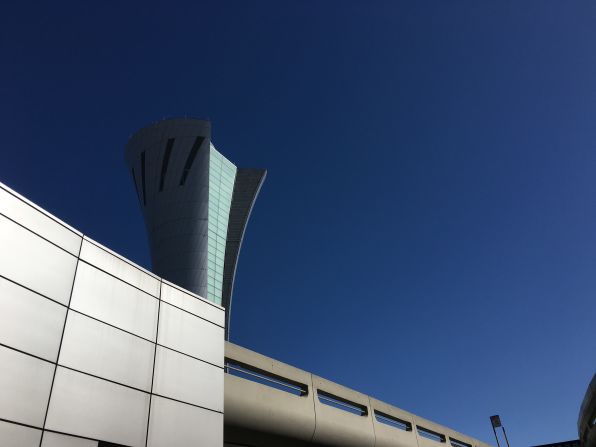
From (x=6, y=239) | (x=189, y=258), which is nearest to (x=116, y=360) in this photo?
(x=6, y=239)

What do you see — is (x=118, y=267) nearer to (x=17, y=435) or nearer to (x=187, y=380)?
(x=187, y=380)

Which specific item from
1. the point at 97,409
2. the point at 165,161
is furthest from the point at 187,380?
the point at 165,161

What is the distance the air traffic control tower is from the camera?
62406 millimetres

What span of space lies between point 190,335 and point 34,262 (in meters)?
4.56

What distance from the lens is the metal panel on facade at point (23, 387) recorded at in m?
8.83

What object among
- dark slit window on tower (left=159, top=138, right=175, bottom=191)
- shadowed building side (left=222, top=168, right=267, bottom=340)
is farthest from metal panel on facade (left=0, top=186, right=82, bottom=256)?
dark slit window on tower (left=159, top=138, right=175, bottom=191)

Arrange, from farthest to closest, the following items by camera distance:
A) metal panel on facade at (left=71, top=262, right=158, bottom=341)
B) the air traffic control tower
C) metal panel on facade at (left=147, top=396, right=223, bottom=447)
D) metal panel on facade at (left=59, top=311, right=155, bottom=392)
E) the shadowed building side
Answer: the shadowed building side → the air traffic control tower → metal panel on facade at (left=147, top=396, right=223, bottom=447) → metal panel on facade at (left=71, top=262, right=158, bottom=341) → metal panel on facade at (left=59, top=311, right=155, bottom=392)

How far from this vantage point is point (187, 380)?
12.5 meters

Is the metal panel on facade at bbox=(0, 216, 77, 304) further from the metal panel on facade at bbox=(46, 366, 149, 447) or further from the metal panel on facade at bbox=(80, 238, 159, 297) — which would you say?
the metal panel on facade at bbox=(46, 366, 149, 447)

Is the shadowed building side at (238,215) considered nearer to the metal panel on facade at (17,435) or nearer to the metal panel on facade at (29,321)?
the metal panel on facade at (29,321)

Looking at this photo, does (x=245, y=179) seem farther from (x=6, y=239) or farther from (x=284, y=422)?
(x=6, y=239)

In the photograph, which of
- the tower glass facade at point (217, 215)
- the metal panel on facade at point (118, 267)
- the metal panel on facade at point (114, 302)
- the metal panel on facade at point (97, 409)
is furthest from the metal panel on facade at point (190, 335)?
the tower glass facade at point (217, 215)

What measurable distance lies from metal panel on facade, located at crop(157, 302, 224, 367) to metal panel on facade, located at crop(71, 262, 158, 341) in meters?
0.38

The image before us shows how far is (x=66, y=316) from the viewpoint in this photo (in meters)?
10.4
